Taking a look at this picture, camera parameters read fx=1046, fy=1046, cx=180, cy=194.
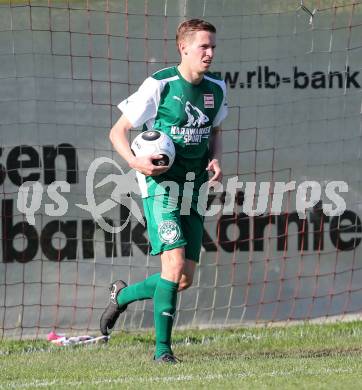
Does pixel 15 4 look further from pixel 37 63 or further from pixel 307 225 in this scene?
pixel 307 225

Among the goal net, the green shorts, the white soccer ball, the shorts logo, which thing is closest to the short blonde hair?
the white soccer ball

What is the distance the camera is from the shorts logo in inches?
253

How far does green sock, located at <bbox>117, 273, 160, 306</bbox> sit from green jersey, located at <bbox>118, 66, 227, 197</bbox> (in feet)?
2.37

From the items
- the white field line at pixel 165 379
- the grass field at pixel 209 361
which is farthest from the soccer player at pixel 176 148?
the white field line at pixel 165 379

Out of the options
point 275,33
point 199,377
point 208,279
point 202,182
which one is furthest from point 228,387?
point 275,33

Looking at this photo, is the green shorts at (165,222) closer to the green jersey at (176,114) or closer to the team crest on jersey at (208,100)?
the green jersey at (176,114)

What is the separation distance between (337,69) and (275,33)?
609 mm

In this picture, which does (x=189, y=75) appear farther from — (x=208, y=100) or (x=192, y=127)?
(x=192, y=127)

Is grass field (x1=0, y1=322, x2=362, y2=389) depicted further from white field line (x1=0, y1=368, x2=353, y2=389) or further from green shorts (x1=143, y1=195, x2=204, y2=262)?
green shorts (x1=143, y1=195, x2=204, y2=262)

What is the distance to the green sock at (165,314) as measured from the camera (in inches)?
254

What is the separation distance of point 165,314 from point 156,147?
104 centimetres

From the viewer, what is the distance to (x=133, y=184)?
8.53 m

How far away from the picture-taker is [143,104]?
6508mm

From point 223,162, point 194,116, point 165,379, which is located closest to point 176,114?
point 194,116
